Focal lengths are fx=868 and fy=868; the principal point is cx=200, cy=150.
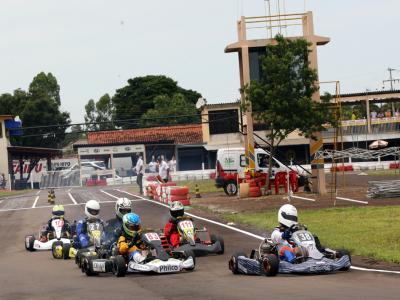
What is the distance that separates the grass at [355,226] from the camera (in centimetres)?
1619

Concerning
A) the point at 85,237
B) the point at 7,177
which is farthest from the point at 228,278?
the point at 7,177

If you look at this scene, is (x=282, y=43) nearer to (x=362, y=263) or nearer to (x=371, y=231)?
(x=371, y=231)

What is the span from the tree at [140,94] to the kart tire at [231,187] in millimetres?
63786

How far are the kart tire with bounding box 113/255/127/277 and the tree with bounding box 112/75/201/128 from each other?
3460 inches

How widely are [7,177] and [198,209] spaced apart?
1596 inches

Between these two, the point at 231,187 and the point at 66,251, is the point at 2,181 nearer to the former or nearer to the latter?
the point at 231,187

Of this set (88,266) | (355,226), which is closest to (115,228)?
(88,266)

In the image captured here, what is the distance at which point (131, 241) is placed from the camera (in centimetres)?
1431

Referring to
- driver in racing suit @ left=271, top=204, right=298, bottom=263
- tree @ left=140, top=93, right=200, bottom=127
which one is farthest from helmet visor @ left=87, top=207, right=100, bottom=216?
tree @ left=140, top=93, right=200, bottom=127

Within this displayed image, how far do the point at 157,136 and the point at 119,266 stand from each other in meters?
66.6

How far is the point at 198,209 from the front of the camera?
31.2 meters

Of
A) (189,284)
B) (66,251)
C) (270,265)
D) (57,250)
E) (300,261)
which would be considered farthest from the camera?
(57,250)

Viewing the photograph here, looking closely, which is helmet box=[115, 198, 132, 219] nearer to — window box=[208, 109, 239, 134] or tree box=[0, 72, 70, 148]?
window box=[208, 109, 239, 134]

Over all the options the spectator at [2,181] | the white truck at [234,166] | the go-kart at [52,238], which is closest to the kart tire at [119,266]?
the go-kart at [52,238]
